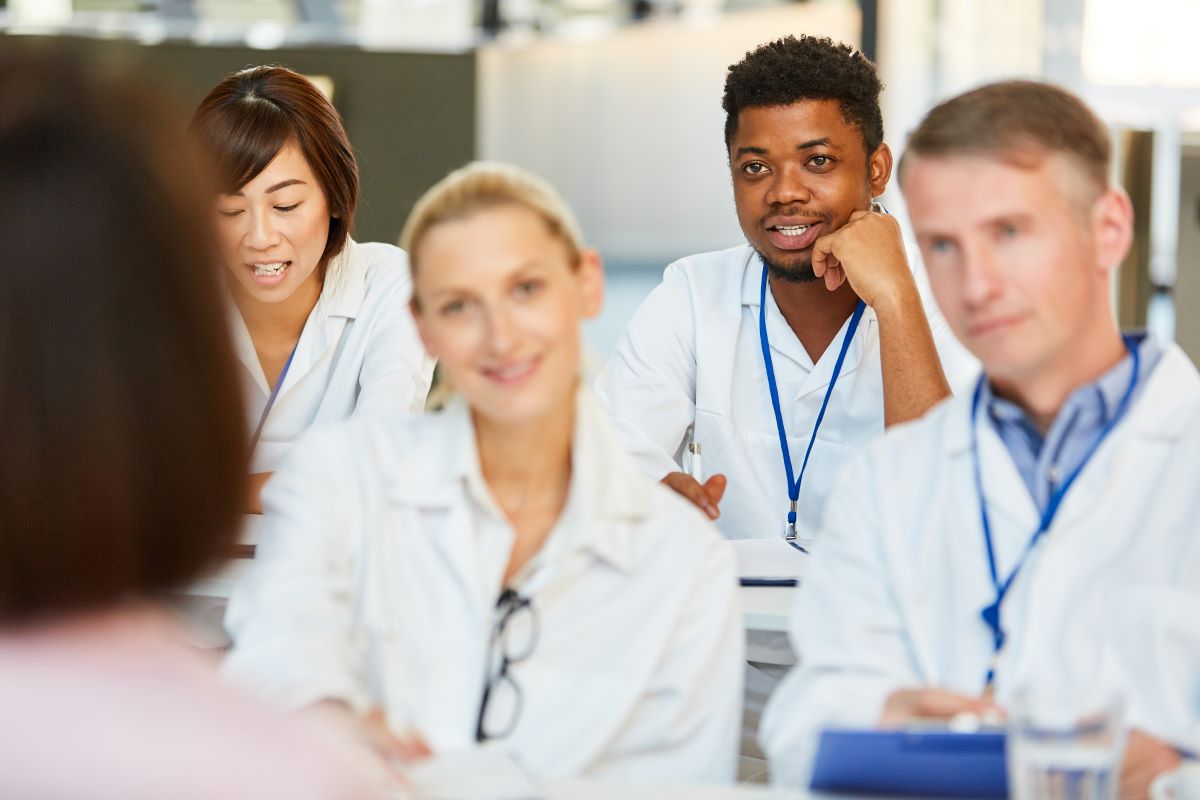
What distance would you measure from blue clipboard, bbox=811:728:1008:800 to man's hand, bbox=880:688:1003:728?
6.8 inches

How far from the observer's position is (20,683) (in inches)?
29.2

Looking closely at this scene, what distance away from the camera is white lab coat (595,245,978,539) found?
2.82 metres

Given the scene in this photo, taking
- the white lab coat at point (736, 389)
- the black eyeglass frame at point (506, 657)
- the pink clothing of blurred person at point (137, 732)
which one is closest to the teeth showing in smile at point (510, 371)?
the black eyeglass frame at point (506, 657)

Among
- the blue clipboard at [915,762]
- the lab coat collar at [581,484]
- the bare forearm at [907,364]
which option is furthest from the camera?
the bare forearm at [907,364]

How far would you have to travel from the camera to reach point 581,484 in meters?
1.66

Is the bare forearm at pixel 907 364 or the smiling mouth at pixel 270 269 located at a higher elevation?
the smiling mouth at pixel 270 269

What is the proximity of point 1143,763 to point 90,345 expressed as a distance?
1.13 meters

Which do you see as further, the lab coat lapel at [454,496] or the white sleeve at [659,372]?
the white sleeve at [659,372]

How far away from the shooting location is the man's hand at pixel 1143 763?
4.65 ft

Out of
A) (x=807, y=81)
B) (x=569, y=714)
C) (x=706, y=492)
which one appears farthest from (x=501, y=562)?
(x=807, y=81)

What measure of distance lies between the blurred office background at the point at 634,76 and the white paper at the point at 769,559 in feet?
4.67

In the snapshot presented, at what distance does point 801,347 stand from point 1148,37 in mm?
5364

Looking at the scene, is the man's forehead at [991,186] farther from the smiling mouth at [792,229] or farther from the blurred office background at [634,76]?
the blurred office background at [634,76]

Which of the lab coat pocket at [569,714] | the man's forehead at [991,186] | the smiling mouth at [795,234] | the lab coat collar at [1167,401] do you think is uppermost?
the man's forehead at [991,186]
